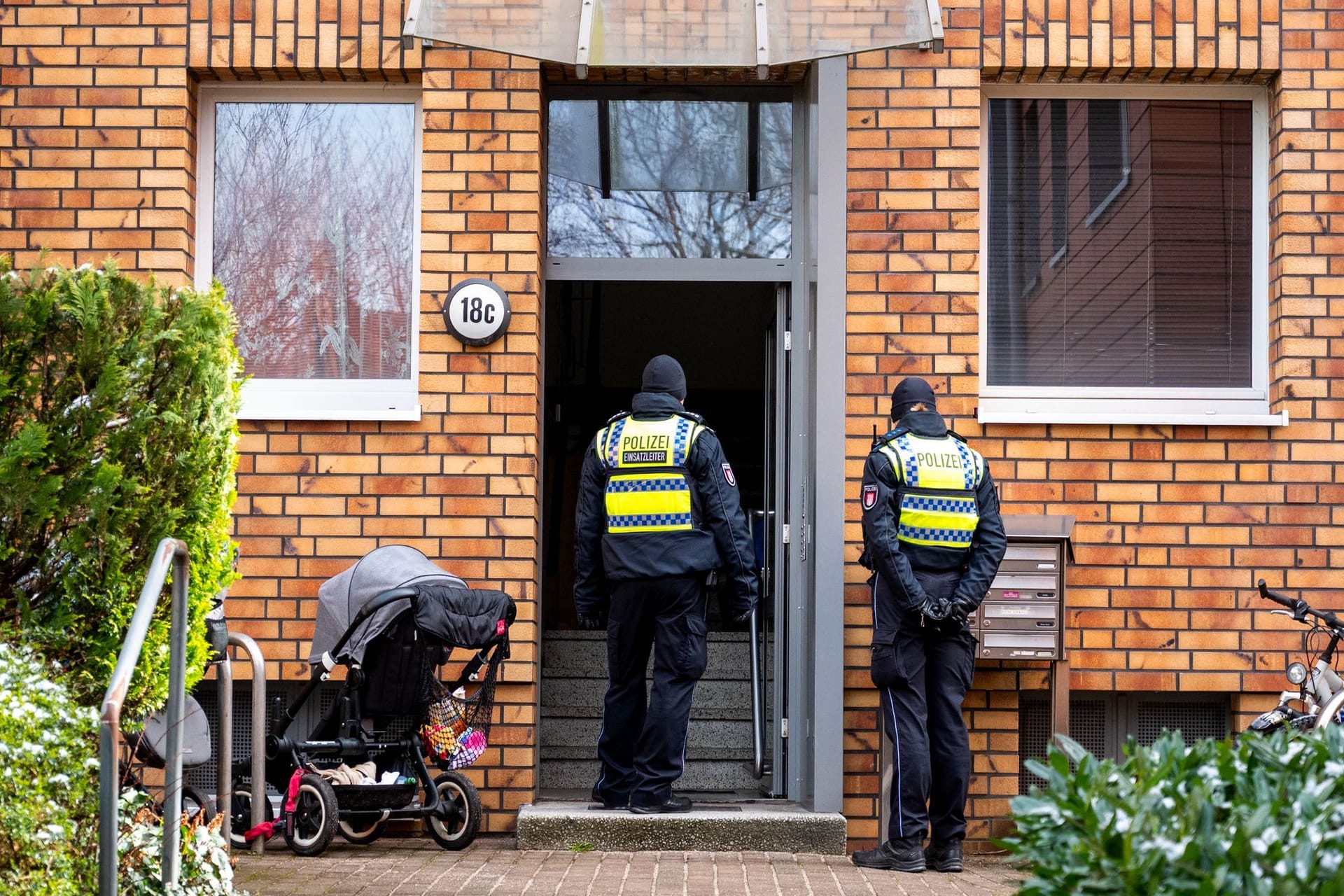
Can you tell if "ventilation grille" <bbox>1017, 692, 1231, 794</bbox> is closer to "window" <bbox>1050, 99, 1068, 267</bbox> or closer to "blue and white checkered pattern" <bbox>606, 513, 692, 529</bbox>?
"blue and white checkered pattern" <bbox>606, 513, 692, 529</bbox>

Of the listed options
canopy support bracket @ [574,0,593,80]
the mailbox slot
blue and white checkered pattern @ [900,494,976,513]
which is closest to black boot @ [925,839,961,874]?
the mailbox slot

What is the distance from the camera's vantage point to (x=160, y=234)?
23.0 feet

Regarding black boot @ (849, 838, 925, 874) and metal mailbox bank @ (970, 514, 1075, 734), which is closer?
black boot @ (849, 838, 925, 874)

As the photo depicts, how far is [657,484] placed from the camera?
6.38 meters

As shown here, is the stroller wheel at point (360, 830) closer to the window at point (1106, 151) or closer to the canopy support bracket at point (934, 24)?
the canopy support bracket at point (934, 24)

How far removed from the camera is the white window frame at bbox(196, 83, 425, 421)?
7.13 metres

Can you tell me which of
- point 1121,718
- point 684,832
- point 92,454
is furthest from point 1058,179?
point 92,454

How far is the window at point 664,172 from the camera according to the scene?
744 cm

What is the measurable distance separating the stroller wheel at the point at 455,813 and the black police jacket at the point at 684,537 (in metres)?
0.88

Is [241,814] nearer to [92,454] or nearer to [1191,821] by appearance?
[92,454]

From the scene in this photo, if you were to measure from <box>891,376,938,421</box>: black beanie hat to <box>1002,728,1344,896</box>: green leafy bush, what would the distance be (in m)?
3.08

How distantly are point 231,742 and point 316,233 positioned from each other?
293 cm

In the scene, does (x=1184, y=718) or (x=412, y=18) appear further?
(x=1184, y=718)

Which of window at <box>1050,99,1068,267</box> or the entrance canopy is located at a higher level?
the entrance canopy
